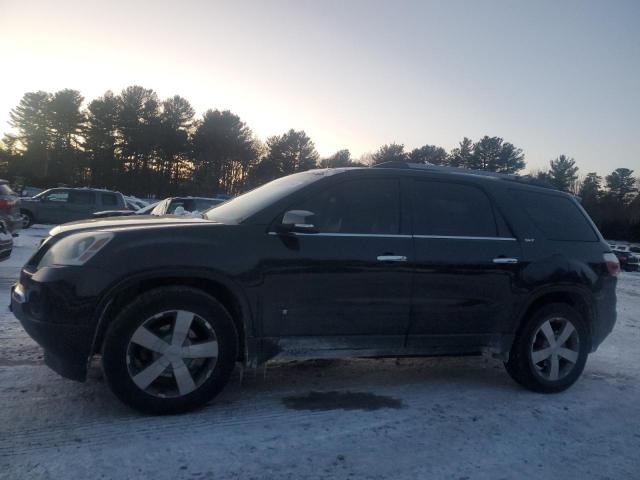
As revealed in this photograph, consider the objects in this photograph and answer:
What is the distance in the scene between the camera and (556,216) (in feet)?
15.8

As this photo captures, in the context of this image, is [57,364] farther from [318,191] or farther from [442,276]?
[442,276]

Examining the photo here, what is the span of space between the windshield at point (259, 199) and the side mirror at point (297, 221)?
30cm

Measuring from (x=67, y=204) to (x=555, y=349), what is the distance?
1966 centimetres

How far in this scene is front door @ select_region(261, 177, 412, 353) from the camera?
3.72 meters

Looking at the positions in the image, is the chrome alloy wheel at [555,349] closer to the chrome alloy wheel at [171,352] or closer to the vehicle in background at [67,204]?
the chrome alloy wheel at [171,352]

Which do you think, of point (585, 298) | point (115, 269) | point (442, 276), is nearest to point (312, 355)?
point (442, 276)

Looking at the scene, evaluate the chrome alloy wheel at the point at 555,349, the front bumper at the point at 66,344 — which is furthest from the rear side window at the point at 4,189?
the chrome alloy wheel at the point at 555,349

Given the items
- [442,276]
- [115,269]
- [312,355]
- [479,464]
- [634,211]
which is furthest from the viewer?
[634,211]

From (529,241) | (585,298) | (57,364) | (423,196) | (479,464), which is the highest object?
(423,196)

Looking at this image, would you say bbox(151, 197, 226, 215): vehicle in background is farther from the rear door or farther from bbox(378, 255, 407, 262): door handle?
bbox(378, 255, 407, 262): door handle

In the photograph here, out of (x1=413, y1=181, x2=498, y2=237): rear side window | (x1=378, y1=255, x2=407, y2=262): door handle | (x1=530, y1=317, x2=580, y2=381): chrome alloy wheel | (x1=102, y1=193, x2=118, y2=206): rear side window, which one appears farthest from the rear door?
(x1=102, y1=193, x2=118, y2=206): rear side window

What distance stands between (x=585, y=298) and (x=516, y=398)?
44.4 inches

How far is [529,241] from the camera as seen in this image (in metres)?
4.52

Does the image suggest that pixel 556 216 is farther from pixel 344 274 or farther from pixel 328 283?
pixel 328 283
